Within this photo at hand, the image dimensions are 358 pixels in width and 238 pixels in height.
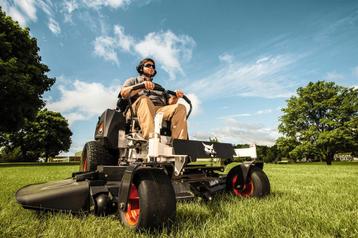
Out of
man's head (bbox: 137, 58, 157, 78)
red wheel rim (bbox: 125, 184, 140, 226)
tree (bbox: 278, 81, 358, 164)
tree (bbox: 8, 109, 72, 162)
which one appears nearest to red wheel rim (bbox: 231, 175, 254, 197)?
red wheel rim (bbox: 125, 184, 140, 226)

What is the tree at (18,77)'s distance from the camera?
777 inches

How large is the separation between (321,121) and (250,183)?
3686 centimetres

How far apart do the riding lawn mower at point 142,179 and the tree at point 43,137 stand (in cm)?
4691

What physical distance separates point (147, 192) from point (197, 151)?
92cm

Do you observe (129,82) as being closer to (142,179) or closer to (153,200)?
(142,179)

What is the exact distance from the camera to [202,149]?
10.7 feet

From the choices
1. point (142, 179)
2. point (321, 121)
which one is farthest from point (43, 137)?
point (142, 179)

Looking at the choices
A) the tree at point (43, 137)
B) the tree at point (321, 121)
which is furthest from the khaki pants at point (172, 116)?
the tree at point (43, 137)

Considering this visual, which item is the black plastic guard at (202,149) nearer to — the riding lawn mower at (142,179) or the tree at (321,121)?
the riding lawn mower at (142,179)

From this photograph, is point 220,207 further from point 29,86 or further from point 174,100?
point 29,86

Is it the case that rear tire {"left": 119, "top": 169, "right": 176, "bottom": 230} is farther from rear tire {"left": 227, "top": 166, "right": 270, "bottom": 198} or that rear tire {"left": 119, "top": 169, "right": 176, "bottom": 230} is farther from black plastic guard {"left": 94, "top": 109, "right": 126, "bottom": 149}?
rear tire {"left": 227, "top": 166, "right": 270, "bottom": 198}

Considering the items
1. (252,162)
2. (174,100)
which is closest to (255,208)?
(252,162)

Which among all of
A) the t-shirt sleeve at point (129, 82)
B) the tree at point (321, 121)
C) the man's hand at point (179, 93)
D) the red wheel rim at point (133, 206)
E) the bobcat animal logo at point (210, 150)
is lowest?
the red wheel rim at point (133, 206)

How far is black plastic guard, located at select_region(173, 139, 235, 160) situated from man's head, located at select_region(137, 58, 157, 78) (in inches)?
86.3
